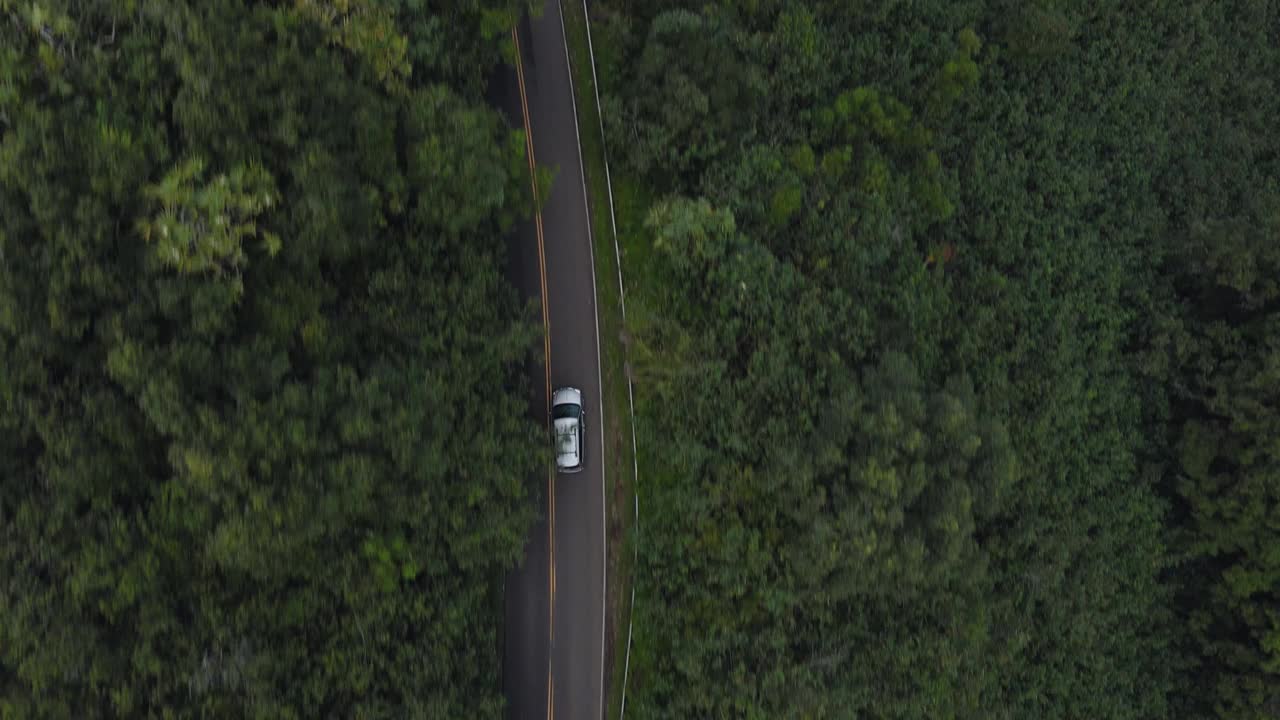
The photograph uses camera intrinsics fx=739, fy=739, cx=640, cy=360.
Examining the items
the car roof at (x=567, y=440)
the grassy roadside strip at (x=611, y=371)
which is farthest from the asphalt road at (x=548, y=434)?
the car roof at (x=567, y=440)

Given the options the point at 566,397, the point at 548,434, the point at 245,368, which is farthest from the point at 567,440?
the point at 245,368

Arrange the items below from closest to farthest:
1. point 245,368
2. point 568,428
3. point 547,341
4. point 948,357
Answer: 1. point 245,368
2. point 568,428
3. point 547,341
4. point 948,357

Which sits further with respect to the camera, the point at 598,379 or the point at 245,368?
the point at 598,379

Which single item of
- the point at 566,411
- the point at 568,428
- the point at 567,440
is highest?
the point at 566,411

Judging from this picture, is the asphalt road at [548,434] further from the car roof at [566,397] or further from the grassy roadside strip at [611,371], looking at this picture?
the car roof at [566,397]

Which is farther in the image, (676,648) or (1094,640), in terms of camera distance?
(1094,640)

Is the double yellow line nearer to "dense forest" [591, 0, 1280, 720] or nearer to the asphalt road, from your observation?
the asphalt road

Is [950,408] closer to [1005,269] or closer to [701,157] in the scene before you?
[1005,269]

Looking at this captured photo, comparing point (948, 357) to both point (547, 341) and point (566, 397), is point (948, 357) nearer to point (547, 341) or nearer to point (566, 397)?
point (566, 397)

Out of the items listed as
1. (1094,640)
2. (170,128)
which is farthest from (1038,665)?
(170,128)
